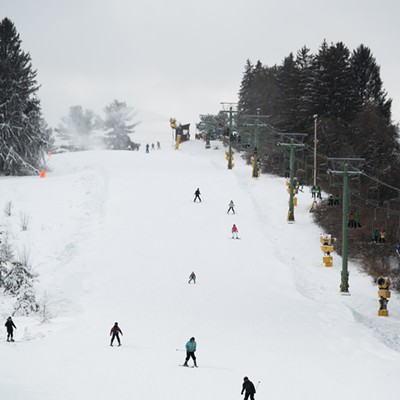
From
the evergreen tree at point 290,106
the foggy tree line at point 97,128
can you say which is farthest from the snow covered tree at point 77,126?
the evergreen tree at point 290,106

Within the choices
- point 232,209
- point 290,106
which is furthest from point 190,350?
point 290,106

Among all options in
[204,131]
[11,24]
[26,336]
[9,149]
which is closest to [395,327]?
[26,336]

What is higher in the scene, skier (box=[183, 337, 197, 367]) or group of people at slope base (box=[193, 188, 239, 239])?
group of people at slope base (box=[193, 188, 239, 239])

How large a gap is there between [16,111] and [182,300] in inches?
1380

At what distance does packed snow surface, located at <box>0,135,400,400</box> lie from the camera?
1966cm

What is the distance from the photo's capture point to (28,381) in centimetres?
1808

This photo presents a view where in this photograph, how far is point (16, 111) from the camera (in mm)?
58031

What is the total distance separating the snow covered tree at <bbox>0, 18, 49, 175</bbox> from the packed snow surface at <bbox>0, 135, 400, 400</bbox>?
3.79 m

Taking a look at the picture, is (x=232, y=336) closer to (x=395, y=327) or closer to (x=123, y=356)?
(x=123, y=356)

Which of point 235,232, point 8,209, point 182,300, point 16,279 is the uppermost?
point 8,209

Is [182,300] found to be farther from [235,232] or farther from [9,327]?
[235,232]

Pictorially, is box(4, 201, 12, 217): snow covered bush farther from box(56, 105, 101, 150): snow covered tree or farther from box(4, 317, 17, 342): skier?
box(56, 105, 101, 150): snow covered tree

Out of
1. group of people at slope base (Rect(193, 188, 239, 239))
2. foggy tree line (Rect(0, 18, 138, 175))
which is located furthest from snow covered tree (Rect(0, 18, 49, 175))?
group of people at slope base (Rect(193, 188, 239, 239))

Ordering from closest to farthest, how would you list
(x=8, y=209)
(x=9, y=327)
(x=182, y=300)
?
(x=9, y=327) < (x=182, y=300) < (x=8, y=209)
